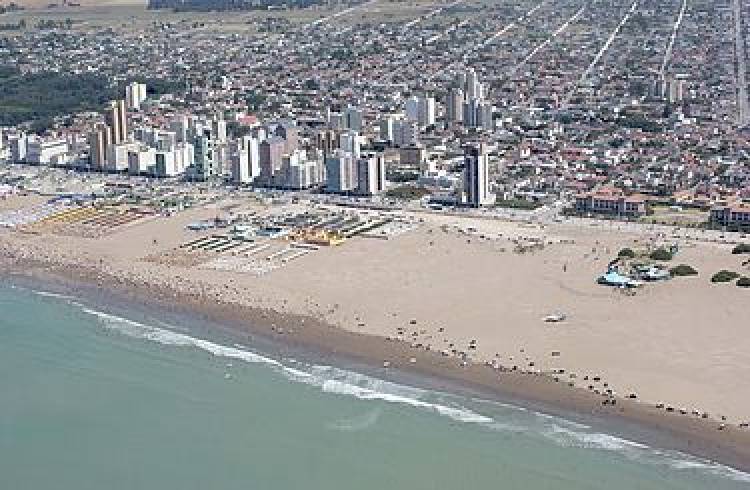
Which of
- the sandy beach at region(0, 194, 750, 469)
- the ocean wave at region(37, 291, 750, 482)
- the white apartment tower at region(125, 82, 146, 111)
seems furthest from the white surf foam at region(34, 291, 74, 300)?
A: the white apartment tower at region(125, 82, 146, 111)

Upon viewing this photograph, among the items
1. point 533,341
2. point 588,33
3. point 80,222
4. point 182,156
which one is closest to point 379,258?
point 533,341

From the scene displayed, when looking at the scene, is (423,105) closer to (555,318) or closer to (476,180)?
(476,180)

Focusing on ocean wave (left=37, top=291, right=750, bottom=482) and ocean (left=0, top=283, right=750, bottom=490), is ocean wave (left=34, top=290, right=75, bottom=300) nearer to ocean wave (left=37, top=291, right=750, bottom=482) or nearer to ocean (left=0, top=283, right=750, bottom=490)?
ocean wave (left=37, top=291, right=750, bottom=482)

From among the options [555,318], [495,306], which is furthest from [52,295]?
[555,318]

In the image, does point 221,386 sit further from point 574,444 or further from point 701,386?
point 701,386

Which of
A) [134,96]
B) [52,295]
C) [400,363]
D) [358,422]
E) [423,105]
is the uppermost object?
[134,96]

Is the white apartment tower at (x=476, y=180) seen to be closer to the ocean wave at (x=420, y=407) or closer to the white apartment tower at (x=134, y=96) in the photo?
the ocean wave at (x=420, y=407)

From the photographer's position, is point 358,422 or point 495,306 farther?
point 495,306

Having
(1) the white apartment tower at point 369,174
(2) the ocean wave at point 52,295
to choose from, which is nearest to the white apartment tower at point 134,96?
(1) the white apartment tower at point 369,174
